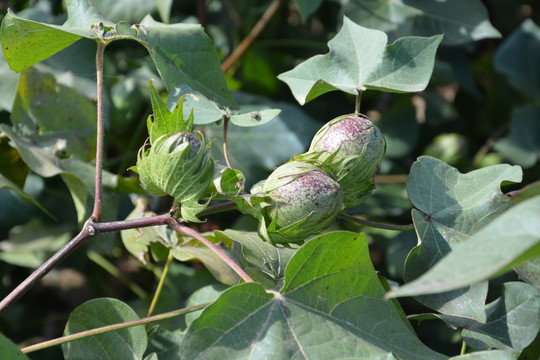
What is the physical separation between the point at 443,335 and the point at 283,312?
37.7 inches

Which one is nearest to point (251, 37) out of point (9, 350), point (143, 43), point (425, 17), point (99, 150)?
point (425, 17)

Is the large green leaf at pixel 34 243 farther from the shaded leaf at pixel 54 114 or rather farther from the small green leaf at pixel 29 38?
the small green leaf at pixel 29 38

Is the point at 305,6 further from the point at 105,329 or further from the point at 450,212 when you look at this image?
the point at 105,329

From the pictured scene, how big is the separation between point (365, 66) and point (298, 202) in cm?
35

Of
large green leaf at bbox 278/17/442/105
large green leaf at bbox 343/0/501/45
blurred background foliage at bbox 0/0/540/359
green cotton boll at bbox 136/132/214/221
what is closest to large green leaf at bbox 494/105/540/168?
blurred background foliage at bbox 0/0/540/359

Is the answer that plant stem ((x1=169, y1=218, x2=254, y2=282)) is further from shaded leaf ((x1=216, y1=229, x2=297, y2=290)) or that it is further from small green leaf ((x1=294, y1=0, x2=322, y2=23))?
small green leaf ((x1=294, y1=0, x2=322, y2=23))

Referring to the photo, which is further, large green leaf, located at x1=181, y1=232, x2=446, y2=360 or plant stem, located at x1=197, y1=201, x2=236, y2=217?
plant stem, located at x1=197, y1=201, x2=236, y2=217

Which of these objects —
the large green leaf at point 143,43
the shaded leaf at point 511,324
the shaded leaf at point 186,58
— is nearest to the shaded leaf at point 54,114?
the large green leaf at point 143,43

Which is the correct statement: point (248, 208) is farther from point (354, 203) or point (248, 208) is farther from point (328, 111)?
point (328, 111)

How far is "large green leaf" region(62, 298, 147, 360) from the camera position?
0.92 m

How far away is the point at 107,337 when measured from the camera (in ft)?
3.05

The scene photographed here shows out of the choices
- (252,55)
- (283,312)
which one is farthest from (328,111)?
(283,312)

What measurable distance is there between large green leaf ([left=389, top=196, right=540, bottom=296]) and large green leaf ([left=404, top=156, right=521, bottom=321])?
0.33 metres

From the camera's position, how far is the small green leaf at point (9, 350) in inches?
28.8
